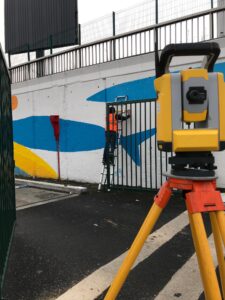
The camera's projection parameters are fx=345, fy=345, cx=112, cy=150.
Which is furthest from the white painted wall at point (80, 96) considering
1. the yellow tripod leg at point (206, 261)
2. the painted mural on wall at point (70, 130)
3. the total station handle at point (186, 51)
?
the yellow tripod leg at point (206, 261)

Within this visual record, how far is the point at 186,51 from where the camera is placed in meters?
2.19

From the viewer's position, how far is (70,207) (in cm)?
688

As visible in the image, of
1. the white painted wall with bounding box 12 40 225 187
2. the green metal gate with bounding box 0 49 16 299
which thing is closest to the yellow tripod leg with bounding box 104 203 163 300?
the green metal gate with bounding box 0 49 16 299

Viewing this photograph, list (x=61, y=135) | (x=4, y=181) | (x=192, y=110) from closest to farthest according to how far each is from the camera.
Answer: (x=192, y=110) → (x=4, y=181) → (x=61, y=135)

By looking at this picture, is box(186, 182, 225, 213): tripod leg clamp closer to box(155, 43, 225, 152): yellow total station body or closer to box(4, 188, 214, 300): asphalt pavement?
box(155, 43, 225, 152): yellow total station body

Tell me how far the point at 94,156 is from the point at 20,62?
6.33m

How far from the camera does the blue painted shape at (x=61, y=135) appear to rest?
383 inches

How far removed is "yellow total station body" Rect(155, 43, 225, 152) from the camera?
2.09 meters

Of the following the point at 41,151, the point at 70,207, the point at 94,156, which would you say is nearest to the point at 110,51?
the point at 94,156

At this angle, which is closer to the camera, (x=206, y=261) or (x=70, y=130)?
(x=206, y=261)

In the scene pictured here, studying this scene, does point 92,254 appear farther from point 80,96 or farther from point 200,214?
point 80,96

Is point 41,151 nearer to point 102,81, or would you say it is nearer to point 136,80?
point 102,81

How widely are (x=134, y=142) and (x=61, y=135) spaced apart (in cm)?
294

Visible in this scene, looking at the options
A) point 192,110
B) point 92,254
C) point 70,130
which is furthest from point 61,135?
point 192,110
